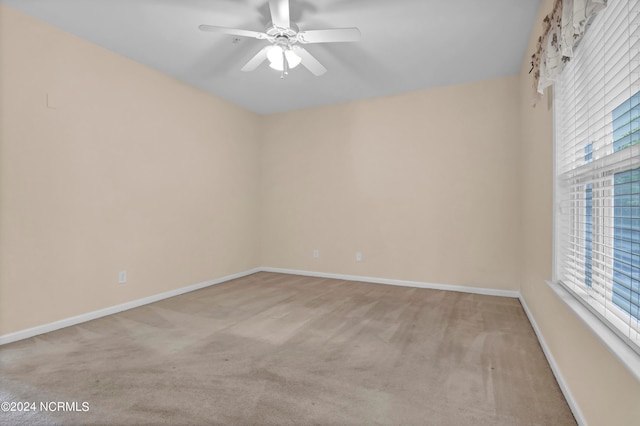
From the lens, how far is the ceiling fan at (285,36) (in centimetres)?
212

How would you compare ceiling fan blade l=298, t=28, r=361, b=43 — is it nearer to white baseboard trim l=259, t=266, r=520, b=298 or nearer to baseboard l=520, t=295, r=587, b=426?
baseboard l=520, t=295, r=587, b=426

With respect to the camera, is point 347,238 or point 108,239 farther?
point 347,238

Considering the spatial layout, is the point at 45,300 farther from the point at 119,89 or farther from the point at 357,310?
the point at 357,310

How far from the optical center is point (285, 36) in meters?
2.40

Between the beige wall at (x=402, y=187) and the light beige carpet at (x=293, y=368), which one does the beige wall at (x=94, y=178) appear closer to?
the light beige carpet at (x=293, y=368)

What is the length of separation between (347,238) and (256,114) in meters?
2.58

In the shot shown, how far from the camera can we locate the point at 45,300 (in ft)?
8.38

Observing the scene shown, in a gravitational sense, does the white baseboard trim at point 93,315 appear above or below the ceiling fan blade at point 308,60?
below

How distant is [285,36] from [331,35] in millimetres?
403

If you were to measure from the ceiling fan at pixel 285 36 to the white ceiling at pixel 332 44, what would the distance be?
20cm

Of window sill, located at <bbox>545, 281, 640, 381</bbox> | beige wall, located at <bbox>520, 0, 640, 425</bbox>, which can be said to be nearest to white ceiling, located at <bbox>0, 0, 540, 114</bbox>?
beige wall, located at <bbox>520, 0, 640, 425</bbox>

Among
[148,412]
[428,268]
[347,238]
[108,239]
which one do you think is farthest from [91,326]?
[428,268]

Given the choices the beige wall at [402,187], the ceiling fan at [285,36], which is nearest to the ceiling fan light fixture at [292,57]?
the ceiling fan at [285,36]

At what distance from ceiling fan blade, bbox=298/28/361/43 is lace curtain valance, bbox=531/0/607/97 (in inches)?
45.9
